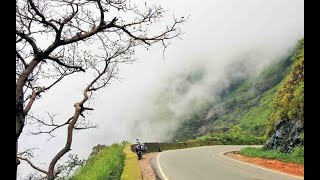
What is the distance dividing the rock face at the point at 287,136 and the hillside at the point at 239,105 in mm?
40449

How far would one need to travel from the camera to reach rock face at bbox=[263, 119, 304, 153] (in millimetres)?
21844

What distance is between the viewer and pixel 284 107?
24.8 metres

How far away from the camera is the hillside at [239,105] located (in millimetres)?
70375

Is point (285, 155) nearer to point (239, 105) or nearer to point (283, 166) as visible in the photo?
point (283, 166)

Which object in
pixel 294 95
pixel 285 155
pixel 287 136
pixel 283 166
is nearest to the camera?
pixel 283 166

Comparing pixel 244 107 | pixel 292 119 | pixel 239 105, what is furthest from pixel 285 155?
pixel 239 105

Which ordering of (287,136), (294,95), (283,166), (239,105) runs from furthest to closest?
(239,105) < (294,95) < (287,136) < (283,166)

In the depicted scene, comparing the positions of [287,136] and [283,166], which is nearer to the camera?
[283,166]

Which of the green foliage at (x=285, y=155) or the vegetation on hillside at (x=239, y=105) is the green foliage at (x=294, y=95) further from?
the vegetation on hillside at (x=239, y=105)

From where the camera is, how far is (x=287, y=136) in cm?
2317

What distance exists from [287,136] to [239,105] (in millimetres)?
Answer: 55826

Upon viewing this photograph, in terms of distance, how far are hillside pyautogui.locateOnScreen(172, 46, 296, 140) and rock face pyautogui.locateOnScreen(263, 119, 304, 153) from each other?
4045 cm
